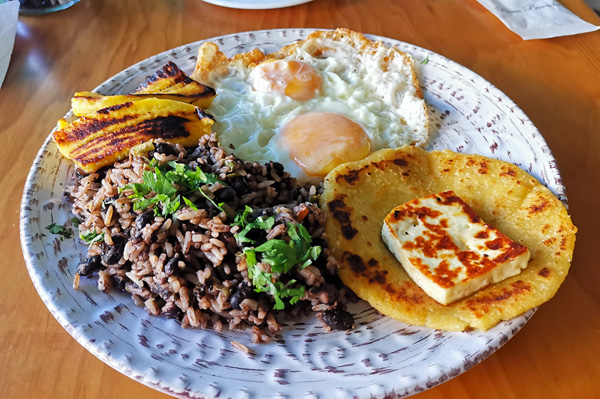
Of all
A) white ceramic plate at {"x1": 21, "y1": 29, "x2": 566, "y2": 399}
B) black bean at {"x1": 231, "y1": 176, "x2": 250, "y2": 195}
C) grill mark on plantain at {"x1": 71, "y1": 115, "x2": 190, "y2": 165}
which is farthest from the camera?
grill mark on plantain at {"x1": 71, "y1": 115, "x2": 190, "y2": 165}

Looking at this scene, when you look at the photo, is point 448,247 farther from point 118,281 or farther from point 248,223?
point 118,281

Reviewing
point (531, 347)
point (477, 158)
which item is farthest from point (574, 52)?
point (531, 347)

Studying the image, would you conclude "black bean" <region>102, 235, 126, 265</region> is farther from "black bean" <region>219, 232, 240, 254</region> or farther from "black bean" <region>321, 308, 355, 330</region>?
"black bean" <region>321, 308, 355, 330</region>

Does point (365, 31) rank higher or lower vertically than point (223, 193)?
lower

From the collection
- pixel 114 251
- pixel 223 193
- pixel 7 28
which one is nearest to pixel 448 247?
pixel 223 193

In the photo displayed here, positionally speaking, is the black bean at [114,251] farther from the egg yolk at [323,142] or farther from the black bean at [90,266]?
the egg yolk at [323,142]

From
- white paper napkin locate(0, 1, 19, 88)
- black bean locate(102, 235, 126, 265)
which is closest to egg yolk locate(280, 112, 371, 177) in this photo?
black bean locate(102, 235, 126, 265)

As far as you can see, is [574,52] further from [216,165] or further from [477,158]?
[216,165]
